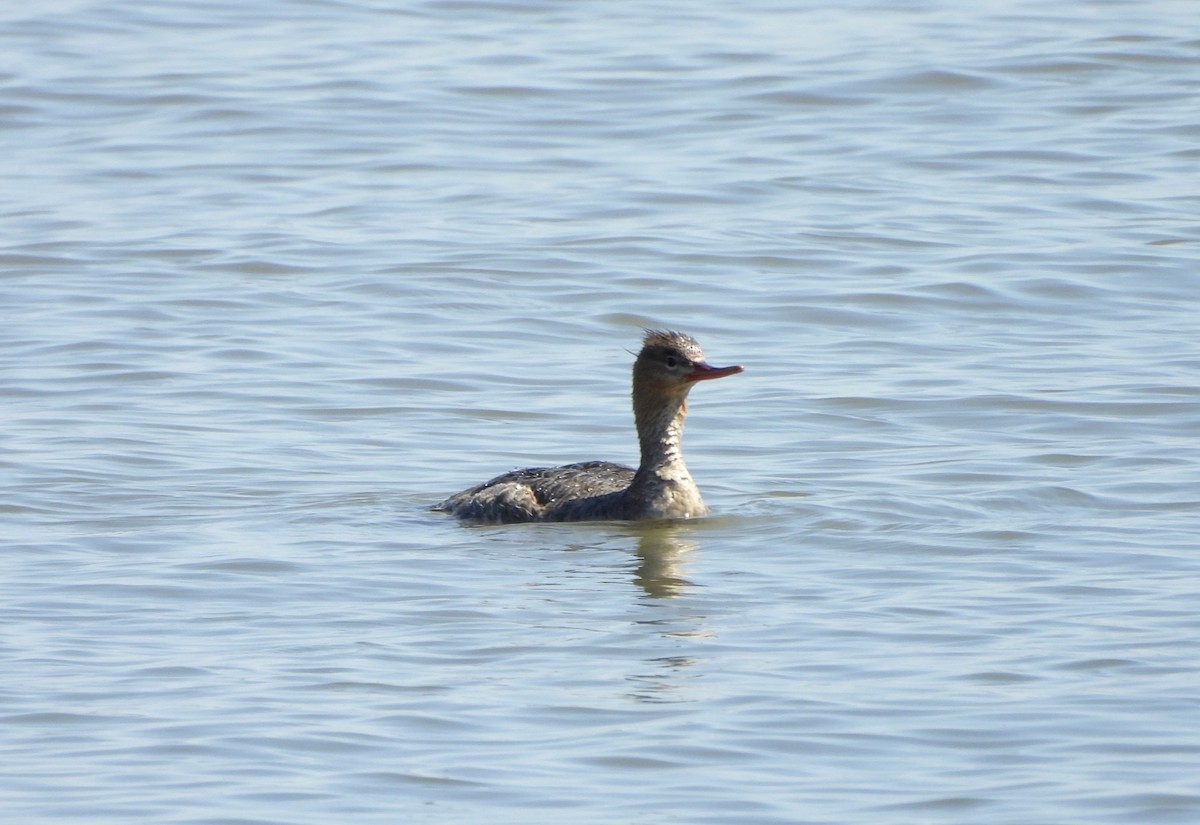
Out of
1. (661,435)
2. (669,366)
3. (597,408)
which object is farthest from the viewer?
(597,408)

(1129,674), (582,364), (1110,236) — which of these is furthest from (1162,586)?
(1110,236)

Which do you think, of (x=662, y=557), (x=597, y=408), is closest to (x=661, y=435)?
(x=662, y=557)

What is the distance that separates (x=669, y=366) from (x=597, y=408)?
1991mm

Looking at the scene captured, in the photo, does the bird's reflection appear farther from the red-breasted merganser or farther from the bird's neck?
the bird's neck

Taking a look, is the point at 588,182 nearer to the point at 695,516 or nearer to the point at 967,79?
the point at 967,79

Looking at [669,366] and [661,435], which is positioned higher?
[669,366]

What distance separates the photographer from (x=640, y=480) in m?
11.0

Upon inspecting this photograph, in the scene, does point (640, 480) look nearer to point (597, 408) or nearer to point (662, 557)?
point (662, 557)

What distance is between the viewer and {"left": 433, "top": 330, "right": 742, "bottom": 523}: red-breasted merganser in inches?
424

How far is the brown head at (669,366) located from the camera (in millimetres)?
11242

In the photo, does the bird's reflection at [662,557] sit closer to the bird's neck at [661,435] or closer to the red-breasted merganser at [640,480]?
the red-breasted merganser at [640,480]

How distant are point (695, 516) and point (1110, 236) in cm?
699

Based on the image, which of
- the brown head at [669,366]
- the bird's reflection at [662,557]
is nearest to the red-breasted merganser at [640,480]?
the brown head at [669,366]

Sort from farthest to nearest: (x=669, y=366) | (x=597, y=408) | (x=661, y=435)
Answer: (x=597, y=408) < (x=669, y=366) < (x=661, y=435)
